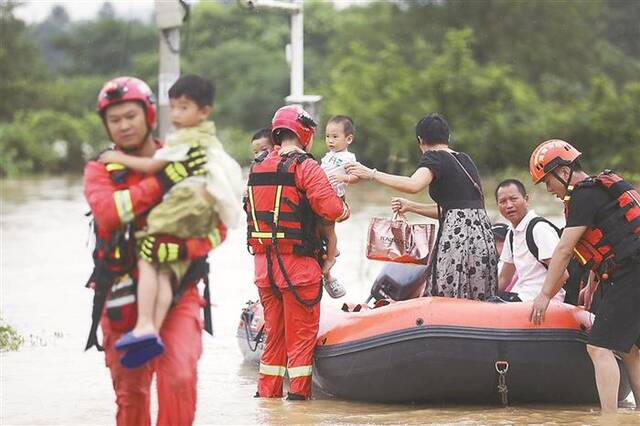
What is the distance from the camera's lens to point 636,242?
705 centimetres

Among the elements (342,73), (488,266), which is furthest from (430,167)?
(342,73)

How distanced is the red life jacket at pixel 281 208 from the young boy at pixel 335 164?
0.13m

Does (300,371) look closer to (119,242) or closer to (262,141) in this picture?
(262,141)

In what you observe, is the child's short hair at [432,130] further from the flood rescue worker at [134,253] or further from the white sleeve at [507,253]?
the flood rescue worker at [134,253]

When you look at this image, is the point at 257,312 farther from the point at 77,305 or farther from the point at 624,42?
the point at 624,42

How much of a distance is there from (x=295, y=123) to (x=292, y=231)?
63 centimetres

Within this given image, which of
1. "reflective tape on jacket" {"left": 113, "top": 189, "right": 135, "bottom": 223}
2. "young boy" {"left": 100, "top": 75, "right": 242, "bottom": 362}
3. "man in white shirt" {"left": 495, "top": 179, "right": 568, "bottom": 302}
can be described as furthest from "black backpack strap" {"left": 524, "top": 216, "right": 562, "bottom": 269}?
"reflective tape on jacket" {"left": 113, "top": 189, "right": 135, "bottom": 223}

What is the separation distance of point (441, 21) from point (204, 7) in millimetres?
25577

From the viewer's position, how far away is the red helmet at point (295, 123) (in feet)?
25.2

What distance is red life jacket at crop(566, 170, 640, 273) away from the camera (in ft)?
23.1

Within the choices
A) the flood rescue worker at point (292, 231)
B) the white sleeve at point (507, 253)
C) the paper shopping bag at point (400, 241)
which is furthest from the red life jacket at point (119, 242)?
the white sleeve at point (507, 253)

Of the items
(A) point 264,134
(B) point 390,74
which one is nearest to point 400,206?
(A) point 264,134

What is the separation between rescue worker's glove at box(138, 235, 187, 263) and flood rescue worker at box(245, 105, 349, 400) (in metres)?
2.46

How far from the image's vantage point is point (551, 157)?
7.21 m
